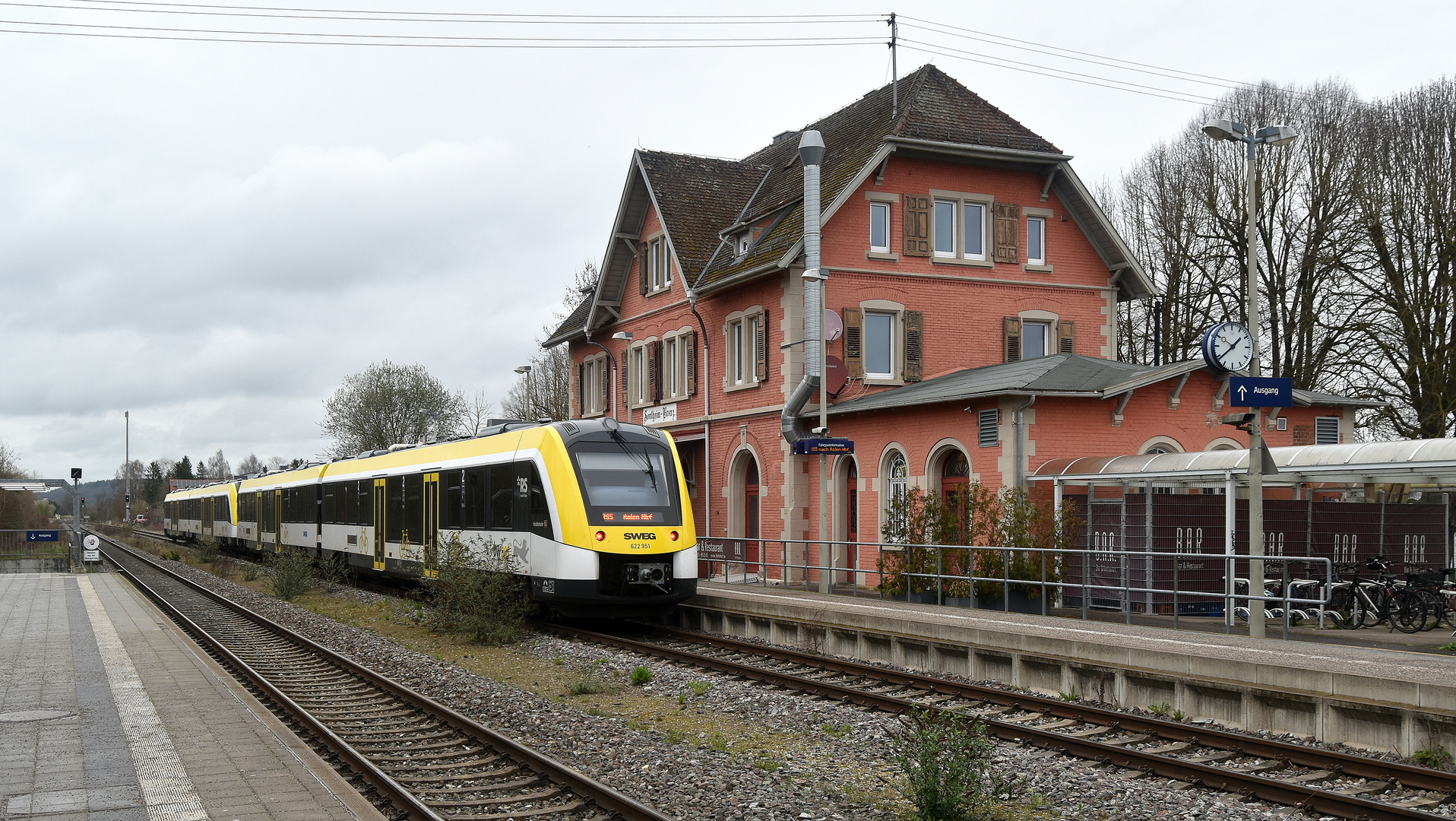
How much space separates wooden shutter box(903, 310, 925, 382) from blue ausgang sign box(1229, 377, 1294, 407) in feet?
42.2

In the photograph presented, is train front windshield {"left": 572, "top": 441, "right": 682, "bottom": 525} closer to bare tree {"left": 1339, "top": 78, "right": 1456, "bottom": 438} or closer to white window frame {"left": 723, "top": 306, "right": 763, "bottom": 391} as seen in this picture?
white window frame {"left": 723, "top": 306, "right": 763, "bottom": 391}

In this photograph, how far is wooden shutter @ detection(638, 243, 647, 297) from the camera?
115 ft

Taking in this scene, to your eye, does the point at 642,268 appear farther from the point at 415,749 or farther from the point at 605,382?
the point at 415,749

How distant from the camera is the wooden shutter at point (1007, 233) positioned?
2906 cm

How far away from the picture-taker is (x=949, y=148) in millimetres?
27844

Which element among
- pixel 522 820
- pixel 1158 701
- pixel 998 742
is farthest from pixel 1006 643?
pixel 522 820

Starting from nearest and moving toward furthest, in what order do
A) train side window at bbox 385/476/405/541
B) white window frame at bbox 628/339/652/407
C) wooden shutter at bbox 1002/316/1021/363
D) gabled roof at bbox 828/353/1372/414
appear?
1. gabled roof at bbox 828/353/1372/414
2. train side window at bbox 385/476/405/541
3. wooden shutter at bbox 1002/316/1021/363
4. white window frame at bbox 628/339/652/407

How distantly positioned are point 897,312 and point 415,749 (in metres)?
19.3

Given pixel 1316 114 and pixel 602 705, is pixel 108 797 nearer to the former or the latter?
pixel 602 705

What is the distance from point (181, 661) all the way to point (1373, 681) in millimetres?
12027

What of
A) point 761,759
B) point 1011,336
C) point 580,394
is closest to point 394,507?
point 1011,336

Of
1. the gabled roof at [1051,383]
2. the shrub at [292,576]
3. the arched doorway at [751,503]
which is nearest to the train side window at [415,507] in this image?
the shrub at [292,576]

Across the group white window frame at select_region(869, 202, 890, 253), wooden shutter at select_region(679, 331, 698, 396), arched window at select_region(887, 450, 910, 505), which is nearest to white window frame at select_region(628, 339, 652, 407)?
wooden shutter at select_region(679, 331, 698, 396)

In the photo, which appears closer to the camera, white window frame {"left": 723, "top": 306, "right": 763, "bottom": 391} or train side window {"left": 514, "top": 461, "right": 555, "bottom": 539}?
train side window {"left": 514, "top": 461, "right": 555, "bottom": 539}
